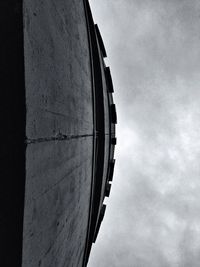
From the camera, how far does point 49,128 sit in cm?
347

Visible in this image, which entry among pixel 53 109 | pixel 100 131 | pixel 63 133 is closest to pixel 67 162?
pixel 63 133

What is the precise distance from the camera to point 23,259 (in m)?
2.82

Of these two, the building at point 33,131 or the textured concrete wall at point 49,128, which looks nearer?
the building at point 33,131

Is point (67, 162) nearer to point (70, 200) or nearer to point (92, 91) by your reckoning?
point (70, 200)

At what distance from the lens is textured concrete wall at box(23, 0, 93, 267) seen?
2.88 m

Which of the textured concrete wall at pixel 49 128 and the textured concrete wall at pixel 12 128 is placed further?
the textured concrete wall at pixel 49 128

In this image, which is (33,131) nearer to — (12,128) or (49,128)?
(12,128)

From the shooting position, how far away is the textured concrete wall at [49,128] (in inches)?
113

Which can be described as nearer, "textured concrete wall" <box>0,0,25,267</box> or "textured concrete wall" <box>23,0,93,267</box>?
"textured concrete wall" <box>0,0,25,267</box>

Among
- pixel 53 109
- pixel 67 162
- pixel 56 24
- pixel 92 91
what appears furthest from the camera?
pixel 92 91

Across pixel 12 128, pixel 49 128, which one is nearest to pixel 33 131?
pixel 12 128

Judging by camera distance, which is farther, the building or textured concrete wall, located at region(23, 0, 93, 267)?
textured concrete wall, located at region(23, 0, 93, 267)

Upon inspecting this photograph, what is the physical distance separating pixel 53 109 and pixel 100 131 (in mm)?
6996

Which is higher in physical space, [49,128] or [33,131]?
[49,128]
